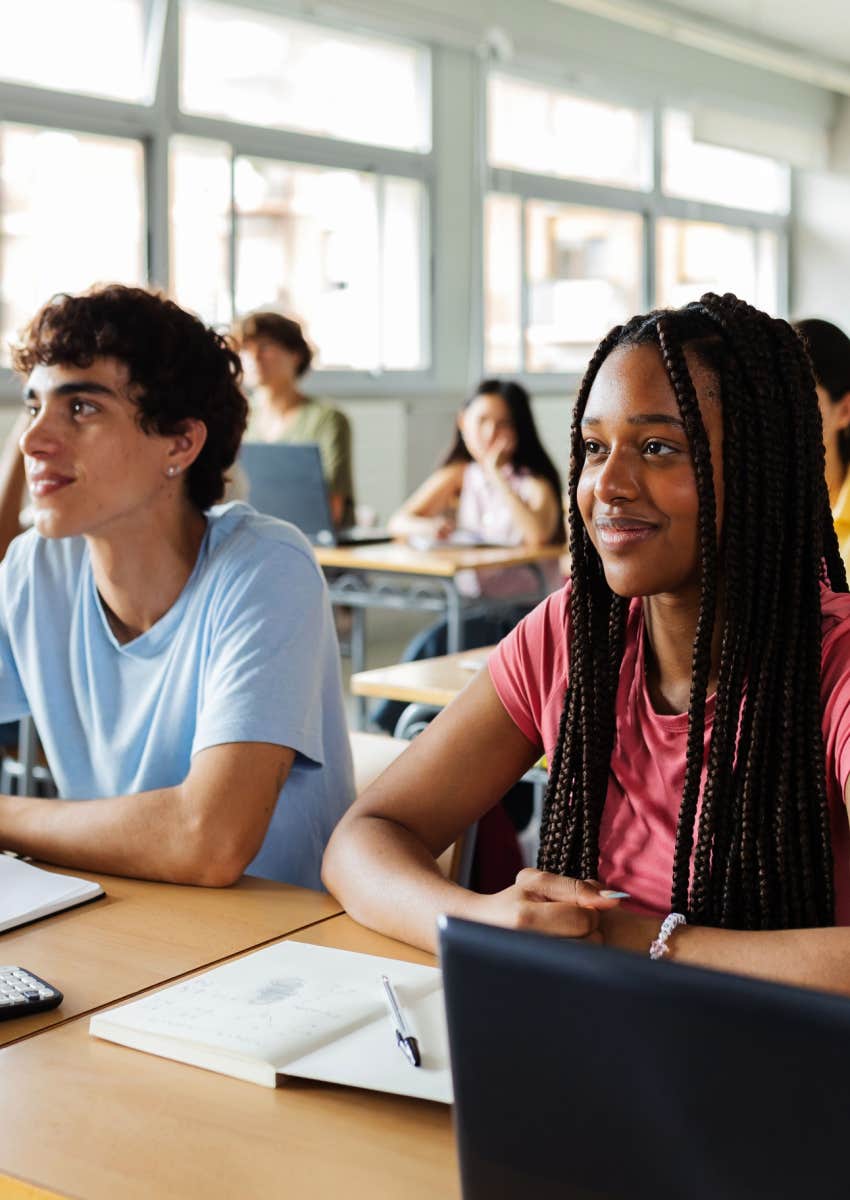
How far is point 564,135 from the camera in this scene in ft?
27.0

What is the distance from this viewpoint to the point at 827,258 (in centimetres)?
1030

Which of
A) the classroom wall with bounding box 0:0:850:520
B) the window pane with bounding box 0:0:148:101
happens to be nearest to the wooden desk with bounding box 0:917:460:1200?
the window pane with bounding box 0:0:148:101

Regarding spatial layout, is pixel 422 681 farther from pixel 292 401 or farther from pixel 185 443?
pixel 292 401

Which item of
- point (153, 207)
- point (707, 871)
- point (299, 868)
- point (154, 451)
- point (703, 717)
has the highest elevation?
point (153, 207)

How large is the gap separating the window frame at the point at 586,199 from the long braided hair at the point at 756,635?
604 centimetres

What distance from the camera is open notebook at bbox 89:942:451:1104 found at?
0.97 m

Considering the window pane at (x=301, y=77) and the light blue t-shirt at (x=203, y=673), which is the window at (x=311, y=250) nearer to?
the window pane at (x=301, y=77)

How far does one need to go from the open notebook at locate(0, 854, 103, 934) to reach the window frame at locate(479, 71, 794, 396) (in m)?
6.06

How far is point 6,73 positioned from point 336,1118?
17.9 feet

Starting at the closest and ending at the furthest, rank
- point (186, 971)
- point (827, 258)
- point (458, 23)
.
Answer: point (186, 971), point (458, 23), point (827, 258)

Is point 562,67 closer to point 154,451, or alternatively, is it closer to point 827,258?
point 827,258

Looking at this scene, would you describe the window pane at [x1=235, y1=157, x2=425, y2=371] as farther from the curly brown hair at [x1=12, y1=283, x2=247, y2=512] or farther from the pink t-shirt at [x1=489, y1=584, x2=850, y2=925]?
the pink t-shirt at [x1=489, y1=584, x2=850, y2=925]

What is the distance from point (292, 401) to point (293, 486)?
0.99 meters

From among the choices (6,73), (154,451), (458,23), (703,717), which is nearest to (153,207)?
(6,73)
